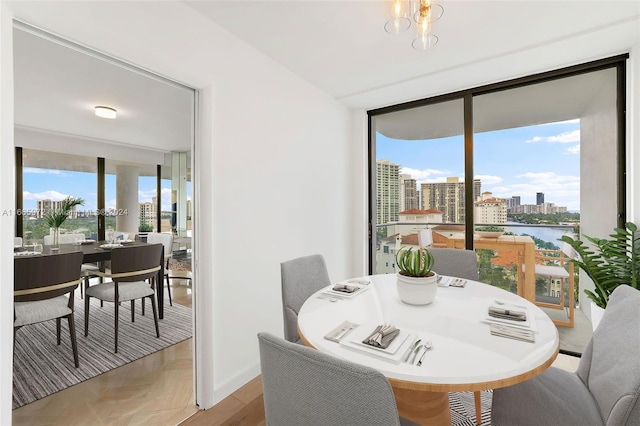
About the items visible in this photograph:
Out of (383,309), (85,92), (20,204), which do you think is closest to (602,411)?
(383,309)

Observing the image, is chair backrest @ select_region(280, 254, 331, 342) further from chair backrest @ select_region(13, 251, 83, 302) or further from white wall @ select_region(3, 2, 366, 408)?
chair backrest @ select_region(13, 251, 83, 302)

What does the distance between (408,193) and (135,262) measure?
306cm

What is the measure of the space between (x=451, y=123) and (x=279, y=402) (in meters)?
3.25

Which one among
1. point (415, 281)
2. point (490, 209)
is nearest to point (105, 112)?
point (415, 281)

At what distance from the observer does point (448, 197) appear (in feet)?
10.5

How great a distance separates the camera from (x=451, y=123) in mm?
3193

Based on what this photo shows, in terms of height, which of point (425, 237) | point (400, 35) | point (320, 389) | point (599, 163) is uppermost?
point (400, 35)

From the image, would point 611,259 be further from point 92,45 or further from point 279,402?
point 92,45

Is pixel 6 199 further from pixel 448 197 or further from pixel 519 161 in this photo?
pixel 519 161

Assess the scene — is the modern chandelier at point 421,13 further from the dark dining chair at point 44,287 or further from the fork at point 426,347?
the dark dining chair at point 44,287

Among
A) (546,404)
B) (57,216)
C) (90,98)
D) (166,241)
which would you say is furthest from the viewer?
(166,241)

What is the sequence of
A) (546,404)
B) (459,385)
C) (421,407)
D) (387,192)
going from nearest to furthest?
1. (459,385)
2. (546,404)
3. (421,407)
4. (387,192)

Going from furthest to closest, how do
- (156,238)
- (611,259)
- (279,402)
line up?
(156,238) < (611,259) < (279,402)

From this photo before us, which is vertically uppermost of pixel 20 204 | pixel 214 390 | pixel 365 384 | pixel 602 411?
pixel 20 204
